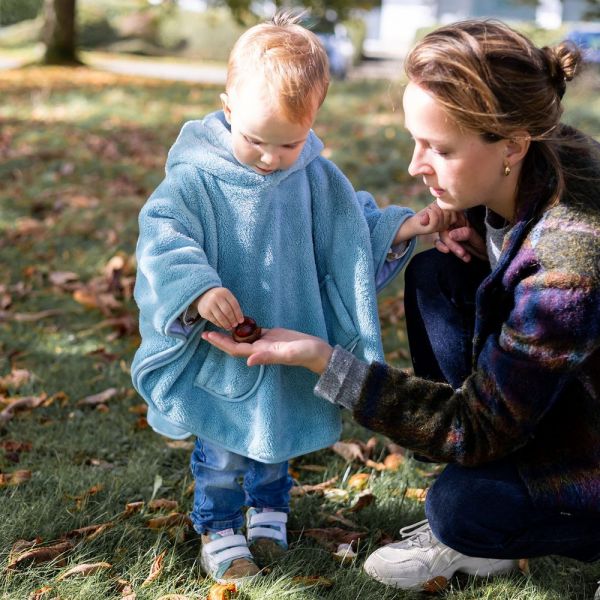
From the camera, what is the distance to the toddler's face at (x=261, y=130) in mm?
2201

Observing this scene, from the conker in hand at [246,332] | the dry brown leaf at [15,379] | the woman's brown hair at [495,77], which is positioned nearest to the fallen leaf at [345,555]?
the conker in hand at [246,332]

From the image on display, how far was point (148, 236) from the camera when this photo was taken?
2.27m

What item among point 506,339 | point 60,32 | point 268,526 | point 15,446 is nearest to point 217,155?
point 506,339

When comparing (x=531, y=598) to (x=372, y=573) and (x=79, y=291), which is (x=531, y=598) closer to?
(x=372, y=573)

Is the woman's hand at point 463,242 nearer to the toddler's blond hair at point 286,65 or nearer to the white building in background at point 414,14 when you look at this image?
the toddler's blond hair at point 286,65

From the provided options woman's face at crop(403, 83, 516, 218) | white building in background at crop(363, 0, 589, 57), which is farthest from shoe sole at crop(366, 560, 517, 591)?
white building in background at crop(363, 0, 589, 57)

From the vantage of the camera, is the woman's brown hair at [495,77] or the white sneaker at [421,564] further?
the white sneaker at [421,564]

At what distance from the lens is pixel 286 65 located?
7.19 feet

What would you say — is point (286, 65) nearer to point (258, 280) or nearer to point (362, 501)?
point (258, 280)

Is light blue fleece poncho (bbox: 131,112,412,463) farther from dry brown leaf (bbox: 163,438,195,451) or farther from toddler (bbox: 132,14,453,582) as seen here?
dry brown leaf (bbox: 163,438,195,451)

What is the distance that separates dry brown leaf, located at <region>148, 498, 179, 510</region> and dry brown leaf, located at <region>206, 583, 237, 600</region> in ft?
1.36

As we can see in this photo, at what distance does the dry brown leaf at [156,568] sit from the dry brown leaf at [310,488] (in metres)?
0.59

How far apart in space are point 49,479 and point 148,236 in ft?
3.27

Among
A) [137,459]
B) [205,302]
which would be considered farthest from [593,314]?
[137,459]
